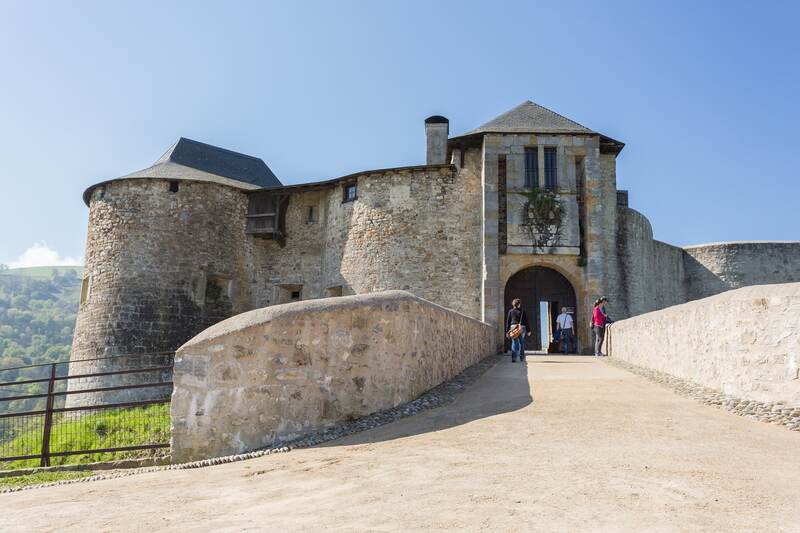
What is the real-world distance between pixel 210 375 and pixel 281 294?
15.5 m

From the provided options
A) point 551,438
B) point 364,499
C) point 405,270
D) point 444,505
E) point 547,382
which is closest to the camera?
point 444,505

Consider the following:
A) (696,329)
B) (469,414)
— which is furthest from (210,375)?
(696,329)

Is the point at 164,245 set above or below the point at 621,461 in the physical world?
above

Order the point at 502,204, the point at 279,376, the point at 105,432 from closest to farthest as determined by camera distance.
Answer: the point at 279,376, the point at 105,432, the point at 502,204

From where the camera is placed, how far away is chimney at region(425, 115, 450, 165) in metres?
21.5

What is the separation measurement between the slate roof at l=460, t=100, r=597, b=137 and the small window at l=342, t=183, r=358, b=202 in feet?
13.8

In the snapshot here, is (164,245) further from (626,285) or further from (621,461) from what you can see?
(621,461)

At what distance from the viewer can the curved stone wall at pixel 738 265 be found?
83.1 ft

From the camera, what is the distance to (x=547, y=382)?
9188 mm

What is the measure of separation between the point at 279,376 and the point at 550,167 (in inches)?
546

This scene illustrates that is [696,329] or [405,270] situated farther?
[405,270]

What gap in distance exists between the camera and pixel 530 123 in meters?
19.5

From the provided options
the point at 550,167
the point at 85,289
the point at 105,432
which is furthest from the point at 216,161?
the point at 550,167

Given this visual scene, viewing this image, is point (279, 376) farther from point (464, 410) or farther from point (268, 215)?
point (268, 215)
